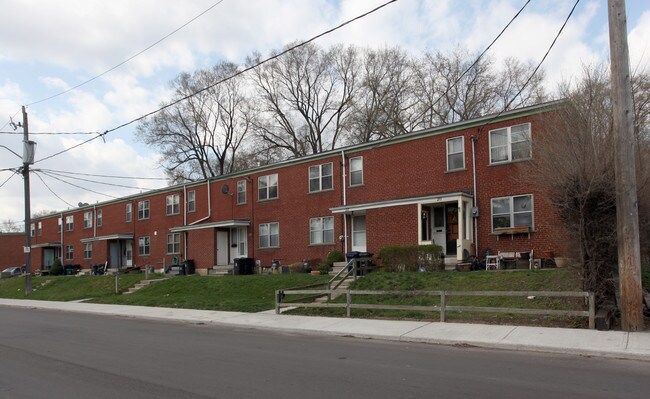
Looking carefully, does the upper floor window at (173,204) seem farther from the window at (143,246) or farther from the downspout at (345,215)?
the downspout at (345,215)

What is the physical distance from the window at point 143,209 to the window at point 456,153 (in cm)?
2479

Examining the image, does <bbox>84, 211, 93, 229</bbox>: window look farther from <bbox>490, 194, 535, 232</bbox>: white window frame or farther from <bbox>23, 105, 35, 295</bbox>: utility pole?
<bbox>490, 194, 535, 232</bbox>: white window frame

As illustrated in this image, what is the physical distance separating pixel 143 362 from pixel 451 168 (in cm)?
1517

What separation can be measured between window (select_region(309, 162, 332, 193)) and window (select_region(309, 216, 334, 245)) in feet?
5.08

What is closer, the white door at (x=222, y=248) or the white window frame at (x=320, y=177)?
the white window frame at (x=320, y=177)

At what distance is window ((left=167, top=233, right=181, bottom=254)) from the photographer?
3444cm

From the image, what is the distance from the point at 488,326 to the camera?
11586 millimetres

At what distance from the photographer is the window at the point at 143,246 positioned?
124ft

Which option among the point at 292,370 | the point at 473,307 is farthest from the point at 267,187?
the point at 292,370

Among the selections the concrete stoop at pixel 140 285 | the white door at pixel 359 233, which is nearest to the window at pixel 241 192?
the concrete stoop at pixel 140 285

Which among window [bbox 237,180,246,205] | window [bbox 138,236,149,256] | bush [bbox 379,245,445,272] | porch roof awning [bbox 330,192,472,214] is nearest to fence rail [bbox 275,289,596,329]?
bush [bbox 379,245,445,272]

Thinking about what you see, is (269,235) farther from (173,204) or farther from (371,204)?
(173,204)

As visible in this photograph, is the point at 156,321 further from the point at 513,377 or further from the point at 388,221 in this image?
the point at 513,377

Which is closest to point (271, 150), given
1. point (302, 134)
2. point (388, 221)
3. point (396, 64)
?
point (302, 134)
